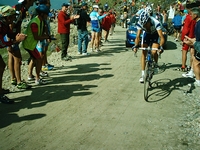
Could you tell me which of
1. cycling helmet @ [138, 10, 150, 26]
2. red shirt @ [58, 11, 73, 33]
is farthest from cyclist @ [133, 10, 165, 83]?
red shirt @ [58, 11, 73, 33]

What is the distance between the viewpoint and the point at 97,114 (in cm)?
493

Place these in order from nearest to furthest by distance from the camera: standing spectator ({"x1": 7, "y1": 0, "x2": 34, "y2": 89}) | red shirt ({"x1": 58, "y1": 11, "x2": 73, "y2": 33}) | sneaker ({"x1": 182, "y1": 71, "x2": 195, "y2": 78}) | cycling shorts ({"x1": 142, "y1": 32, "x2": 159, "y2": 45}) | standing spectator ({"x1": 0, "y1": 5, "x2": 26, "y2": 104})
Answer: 1. standing spectator ({"x1": 0, "y1": 5, "x2": 26, "y2": 104})
2. standing spectator ({"x1": 7, "y1": 0, "x2": 34, "y2": 89})
3. cycling shorts ({"x1": 142, "y1": 32, "x2": 159, "y2": 45})
4. sneaker ({"x1": 182, "y1": 71, "x2": 195, "y2": 78})
5. red shirt ({"x1": 58, "y1": 11, "x2": 73, "y2": 33})

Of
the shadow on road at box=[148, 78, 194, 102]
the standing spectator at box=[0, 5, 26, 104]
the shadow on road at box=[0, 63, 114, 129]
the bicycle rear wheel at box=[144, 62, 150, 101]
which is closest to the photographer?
the shadow on road at box=[0, 63, 114, 129]

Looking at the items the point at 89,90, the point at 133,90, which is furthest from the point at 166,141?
A: the point at 89,90

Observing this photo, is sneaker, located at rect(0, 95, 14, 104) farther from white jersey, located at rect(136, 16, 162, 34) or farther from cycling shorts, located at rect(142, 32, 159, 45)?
cycling shorts, located at rect(142, 32, 159, 45)

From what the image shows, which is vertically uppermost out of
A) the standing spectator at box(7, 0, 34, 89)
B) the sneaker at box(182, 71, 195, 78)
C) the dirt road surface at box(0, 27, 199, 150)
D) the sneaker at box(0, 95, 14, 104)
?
the standing spectator at box(7, 0, 34, 89)

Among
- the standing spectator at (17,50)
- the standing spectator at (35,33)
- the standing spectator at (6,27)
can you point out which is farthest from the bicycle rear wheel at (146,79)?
the standing spectator at (17,50)

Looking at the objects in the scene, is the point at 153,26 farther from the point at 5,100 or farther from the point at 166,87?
the point at 5,100

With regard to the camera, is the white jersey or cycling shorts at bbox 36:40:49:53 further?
cycling shorts at bbox 36:40:49:53

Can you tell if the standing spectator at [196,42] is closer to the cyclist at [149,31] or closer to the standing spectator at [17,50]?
the cyclist at [149,31]

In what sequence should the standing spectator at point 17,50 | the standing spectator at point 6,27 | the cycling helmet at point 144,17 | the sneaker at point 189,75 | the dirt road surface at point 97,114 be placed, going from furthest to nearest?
the sneaker at point 189,75 < the standing spectator at point 17,50 < the cycling helmet at point 144,17 < the standing spectator at point 6,27 < the dirt road surface at point 97,114

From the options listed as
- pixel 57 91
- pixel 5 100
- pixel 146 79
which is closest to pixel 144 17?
pixel 146 79

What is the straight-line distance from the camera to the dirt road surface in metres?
3.89

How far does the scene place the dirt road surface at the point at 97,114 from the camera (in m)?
3.89
